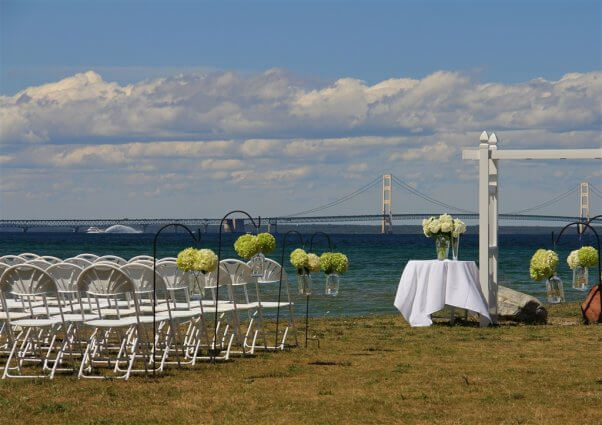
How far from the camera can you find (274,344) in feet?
34.1

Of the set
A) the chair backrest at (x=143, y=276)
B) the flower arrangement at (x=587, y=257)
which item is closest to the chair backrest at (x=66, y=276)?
the chair backrest at (x=143, y=276)

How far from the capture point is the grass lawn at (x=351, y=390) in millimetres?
6312

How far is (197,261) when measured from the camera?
8.55m

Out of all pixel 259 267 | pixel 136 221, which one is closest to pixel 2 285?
pixel 259 267

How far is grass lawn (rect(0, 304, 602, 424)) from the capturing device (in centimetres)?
631

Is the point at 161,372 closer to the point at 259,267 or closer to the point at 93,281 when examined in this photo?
the point at 93,281

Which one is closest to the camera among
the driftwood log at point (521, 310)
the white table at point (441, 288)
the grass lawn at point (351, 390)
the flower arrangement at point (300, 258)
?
the grass lawn at point (351, 390)

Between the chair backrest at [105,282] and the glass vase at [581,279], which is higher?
the chair backrest at [105,282]

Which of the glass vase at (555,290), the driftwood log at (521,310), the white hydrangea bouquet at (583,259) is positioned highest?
the white hydrangea bouquet at (583,259)

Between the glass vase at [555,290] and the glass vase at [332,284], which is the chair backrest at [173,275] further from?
the glass vase at [555,290]

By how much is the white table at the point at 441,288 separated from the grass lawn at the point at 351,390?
86.2 inches

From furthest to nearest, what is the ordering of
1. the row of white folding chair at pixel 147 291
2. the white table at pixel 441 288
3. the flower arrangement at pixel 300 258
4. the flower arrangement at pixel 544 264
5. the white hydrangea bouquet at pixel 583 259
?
the white table at pixel 441 288 → the white hydrangea bouquet at pixel 583 259 → the flower arrangement at pixel 544 264 → the flower arrangement at pixel 300 258 → the row of white folding chair at pixel 147 291

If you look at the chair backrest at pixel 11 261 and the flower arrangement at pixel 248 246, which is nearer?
the flower arrangement at pixel 248 246

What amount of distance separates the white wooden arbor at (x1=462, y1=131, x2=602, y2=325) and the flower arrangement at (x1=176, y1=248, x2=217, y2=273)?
5.16 m
